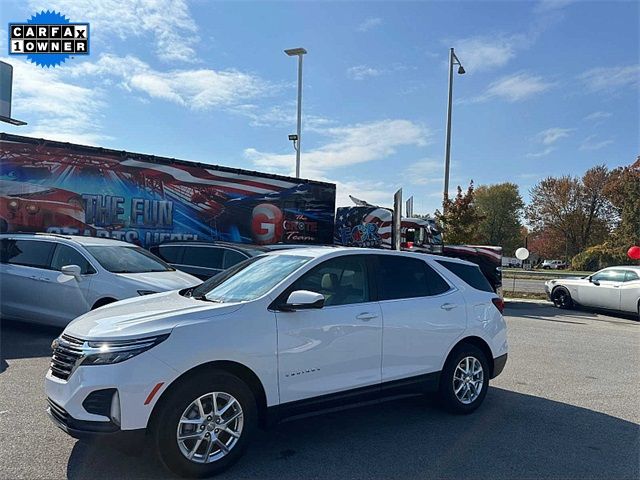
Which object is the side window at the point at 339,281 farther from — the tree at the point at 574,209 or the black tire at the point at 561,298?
the tree at the point at 574,209

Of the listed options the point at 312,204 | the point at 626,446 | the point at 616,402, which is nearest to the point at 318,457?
the point at 626,446

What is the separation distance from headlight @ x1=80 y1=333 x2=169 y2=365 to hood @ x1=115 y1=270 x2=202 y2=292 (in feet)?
13.7

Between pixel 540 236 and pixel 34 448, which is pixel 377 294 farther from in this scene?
pixel 540 236

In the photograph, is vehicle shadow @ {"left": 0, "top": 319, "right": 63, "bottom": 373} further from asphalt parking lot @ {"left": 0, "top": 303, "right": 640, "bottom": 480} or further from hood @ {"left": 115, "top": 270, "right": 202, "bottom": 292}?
hood @ {"left": 115, "top": 270, "right": 202, "bottom": 292}

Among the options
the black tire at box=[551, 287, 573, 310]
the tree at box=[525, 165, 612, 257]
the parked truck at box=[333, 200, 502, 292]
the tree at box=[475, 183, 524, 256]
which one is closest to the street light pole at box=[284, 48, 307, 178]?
the parked truck at box=[333, 200, 502, 292]

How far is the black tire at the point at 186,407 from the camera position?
3.60m

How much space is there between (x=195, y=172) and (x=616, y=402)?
1069cm

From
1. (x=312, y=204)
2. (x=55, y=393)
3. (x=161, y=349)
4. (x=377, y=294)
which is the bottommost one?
(x=55, y=393)

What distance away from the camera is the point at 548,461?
429cm

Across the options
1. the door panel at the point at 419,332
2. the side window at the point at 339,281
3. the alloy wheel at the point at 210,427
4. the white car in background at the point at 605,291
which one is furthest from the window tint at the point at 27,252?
the white car in background at the point at 605,291

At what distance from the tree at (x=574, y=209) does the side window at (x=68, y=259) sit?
60.0 m

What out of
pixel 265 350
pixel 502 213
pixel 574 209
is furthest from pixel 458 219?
pixel 502 213

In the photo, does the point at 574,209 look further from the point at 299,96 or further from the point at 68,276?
the point at 68,276

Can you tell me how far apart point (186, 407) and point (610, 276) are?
15.5 metres
